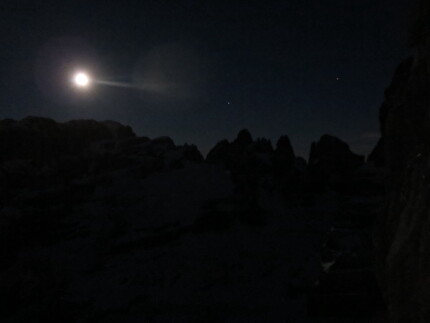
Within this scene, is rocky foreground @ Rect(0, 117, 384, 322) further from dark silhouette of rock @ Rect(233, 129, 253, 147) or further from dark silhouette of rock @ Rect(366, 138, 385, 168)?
dark silhouette of rock @ Rect(366, 138, 385, 168)

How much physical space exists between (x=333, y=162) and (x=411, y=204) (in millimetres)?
48595

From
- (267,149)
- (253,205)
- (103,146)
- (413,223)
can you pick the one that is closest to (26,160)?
(103,146)

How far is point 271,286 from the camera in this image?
71.7ft

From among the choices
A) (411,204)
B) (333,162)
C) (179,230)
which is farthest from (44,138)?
(411,204)

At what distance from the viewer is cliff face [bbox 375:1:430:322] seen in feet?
8.99

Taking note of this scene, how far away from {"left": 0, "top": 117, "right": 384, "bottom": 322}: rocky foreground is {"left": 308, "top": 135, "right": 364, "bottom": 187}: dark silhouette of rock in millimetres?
222

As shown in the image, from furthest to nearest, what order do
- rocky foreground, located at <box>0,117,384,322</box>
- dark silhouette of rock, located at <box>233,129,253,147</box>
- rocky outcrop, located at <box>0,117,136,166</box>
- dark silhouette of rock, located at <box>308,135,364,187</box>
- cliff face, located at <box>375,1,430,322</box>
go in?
dark silhouette of rock, located at <box>233,129,253,147</box>
rocky outcrop, located at <box>0,117,136,166</box>
dark silhouette of rock, located at <box>308,135,364,187</box>
rocky foreground, located at <box>0,117,384,322</box>
cliff face, located at <box>375,1,430,322</box>

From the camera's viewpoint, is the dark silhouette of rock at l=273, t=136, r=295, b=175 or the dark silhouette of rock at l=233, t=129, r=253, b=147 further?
the dark silhouette of rock at l=233, t=129, r=253, b=147

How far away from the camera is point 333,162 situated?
159ft

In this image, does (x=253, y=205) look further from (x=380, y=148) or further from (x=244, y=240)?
(x=380, y=148)

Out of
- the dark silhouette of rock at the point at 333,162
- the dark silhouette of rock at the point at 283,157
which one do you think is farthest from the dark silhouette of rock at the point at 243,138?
the dark silhouette of rock at the point at 333,162

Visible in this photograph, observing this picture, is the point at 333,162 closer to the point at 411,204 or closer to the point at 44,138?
the point at 411,204

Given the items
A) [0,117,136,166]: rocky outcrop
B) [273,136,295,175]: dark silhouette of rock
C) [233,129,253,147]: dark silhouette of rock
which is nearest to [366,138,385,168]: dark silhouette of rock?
[273,136,295,175]: dark silhouette of rock

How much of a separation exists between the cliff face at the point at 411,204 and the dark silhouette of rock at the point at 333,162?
43483mm
